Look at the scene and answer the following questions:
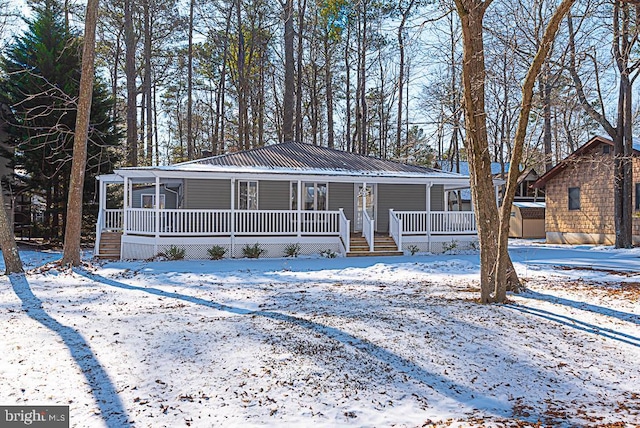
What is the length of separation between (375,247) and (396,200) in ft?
11.7

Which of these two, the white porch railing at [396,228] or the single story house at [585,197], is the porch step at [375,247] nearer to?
the white porch railing at [396,228]

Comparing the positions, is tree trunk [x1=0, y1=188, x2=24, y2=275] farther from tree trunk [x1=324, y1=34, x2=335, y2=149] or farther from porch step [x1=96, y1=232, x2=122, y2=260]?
tree trunk [x1=324, y1=34, x2=335, y2=149]

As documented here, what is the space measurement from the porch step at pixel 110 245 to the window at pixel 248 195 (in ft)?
14.2

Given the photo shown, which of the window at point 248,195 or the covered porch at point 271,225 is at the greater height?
the window at point 248,195

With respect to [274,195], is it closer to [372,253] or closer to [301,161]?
[301,161]

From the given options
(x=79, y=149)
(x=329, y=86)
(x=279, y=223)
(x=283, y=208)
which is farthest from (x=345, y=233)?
(x=329, y=86)

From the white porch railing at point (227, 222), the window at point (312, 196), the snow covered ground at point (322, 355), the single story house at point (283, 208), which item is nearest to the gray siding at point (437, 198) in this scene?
the single story house at point (283, 208)

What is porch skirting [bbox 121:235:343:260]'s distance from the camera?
14.6 meters

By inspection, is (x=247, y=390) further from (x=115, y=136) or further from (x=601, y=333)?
(x=115, y=136)

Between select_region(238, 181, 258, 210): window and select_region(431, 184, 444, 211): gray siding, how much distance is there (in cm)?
722

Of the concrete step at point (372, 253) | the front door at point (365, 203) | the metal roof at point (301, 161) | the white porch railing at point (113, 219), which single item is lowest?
Answer: the concrete step at point (372, 253)

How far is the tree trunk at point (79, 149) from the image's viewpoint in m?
11.7

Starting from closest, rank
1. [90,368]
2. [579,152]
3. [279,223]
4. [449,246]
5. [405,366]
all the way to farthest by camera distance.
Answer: [90,368] < [405,366] < [279,223] < [449,246] < [579,152]

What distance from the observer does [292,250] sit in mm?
15445
